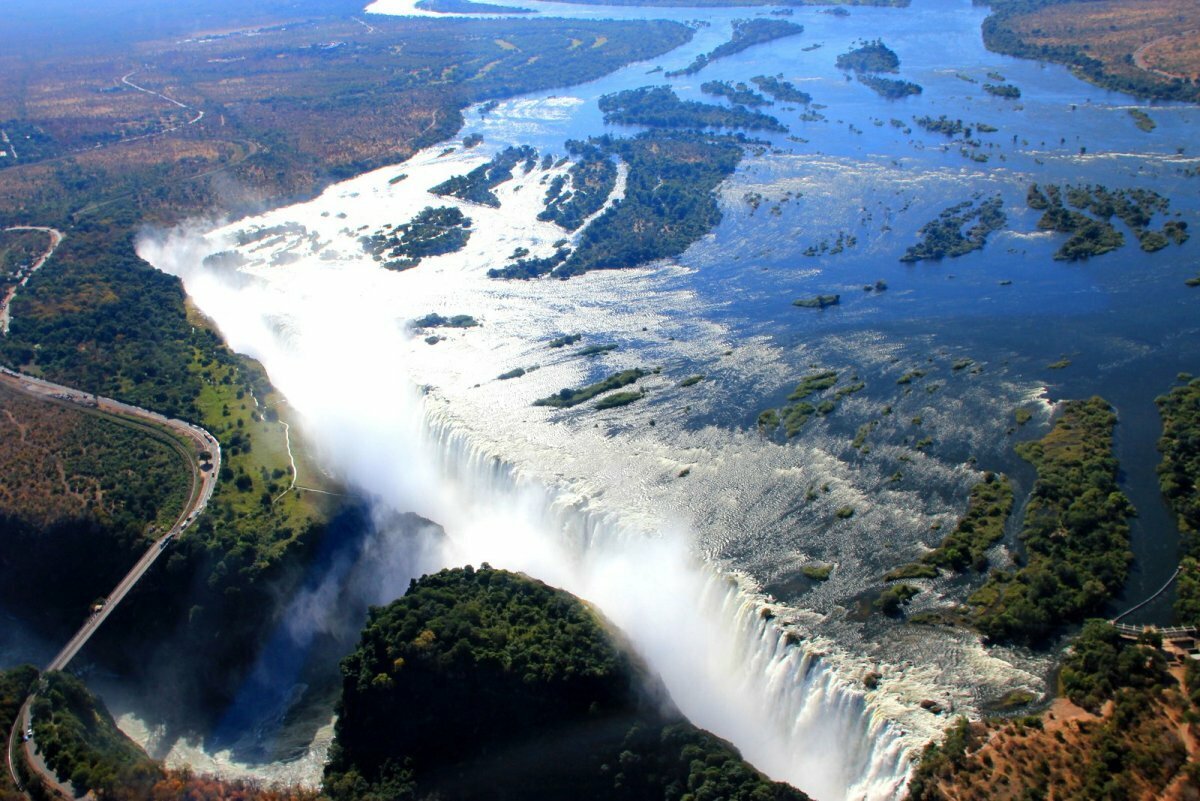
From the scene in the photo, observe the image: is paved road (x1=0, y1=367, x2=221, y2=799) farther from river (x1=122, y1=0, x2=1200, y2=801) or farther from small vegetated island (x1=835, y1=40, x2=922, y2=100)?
small vegetated island (x1=835, y1=40, x2=922, y2=100)

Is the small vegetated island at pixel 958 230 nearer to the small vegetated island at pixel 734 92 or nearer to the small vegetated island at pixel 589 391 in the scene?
the small vegetated island at pixel 589 391

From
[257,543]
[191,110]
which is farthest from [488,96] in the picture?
[257,543]

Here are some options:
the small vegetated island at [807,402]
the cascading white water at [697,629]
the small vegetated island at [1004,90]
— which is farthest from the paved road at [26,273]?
the small vegetated island at [1004,90]

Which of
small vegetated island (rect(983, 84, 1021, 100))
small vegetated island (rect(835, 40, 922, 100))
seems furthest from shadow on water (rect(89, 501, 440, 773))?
small vegetated island (rect(835, 40, 922, 100))

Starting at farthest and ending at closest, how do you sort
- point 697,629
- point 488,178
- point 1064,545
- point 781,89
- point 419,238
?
point 781,89, point 488,178, point 419,238, point 697,629, point 1064,545

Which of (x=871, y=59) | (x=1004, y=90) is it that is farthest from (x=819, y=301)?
(x=871, y=59)

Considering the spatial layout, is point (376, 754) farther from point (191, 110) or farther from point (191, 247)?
point (191, 110)

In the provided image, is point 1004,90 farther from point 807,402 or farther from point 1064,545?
point 1064,545
